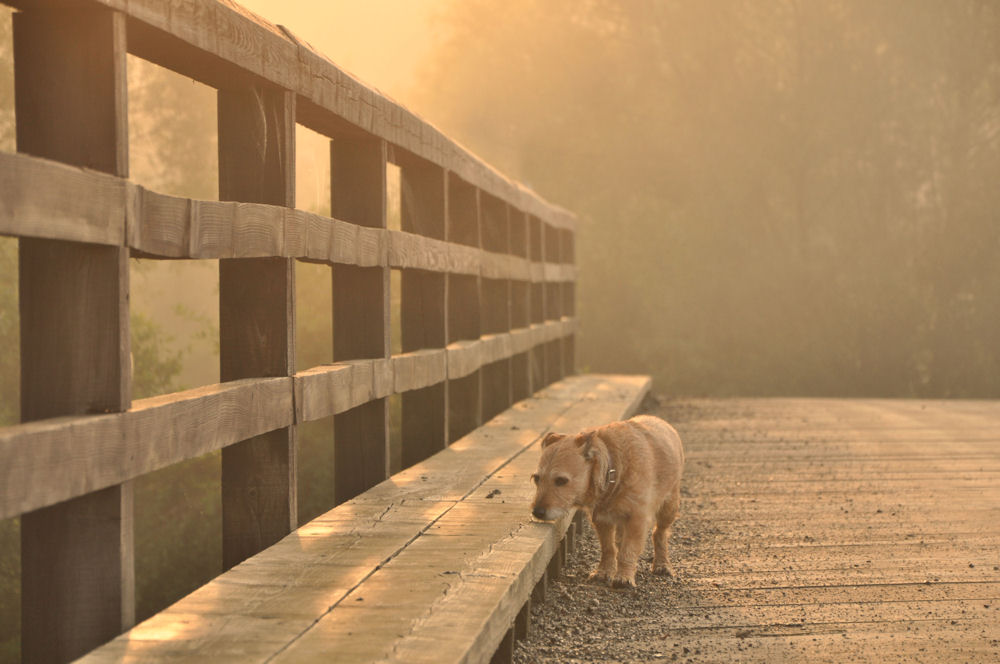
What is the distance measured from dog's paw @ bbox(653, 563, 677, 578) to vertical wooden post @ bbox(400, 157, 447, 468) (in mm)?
2514

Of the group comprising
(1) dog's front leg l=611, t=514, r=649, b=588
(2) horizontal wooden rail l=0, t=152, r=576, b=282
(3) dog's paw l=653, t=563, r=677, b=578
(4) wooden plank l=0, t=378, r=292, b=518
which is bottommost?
(3) dog's paw l=653, t=563, r=677, b=578

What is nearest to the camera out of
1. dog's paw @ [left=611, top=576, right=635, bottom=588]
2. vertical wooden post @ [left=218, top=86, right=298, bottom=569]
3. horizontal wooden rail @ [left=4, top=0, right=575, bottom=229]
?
horizontal wooden rail @ [left=4, top=0, right=575, bottom=229]

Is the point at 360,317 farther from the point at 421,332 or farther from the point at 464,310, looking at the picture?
the point at 464,310

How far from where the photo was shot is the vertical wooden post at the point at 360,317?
19.8ft

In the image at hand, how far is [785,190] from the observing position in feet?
89.9

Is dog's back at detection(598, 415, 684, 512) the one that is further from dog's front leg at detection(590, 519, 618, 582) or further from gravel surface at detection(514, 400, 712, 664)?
gravel surface at detection(514, 400, 712, 664)

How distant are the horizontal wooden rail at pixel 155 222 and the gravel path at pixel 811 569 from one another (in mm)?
1726

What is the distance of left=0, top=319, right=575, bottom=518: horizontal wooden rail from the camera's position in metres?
2.80

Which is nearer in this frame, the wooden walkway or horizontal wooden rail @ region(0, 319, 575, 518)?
horizontal wooden rail @ region(0, 319, 575, 518)

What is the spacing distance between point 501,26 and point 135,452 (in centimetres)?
2744

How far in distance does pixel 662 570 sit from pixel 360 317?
6.51ft

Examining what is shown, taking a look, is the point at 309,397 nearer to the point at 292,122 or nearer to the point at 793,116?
the point at 292,122

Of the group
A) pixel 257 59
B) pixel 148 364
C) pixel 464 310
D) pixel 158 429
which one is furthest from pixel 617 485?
pixel 148 364

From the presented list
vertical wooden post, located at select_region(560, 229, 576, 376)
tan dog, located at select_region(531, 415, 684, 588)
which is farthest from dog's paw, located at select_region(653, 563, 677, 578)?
vertical wooden post, located at select_region(560, 229, 576, 376)
